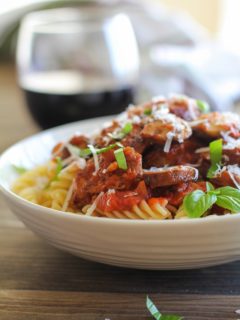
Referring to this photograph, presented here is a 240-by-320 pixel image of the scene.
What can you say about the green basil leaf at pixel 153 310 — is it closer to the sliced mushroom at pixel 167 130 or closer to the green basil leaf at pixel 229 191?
the green basil leaf at pixel 229 191

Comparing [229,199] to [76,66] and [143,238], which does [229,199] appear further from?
[76,66]

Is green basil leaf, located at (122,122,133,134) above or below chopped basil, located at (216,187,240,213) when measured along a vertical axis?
Answer: above

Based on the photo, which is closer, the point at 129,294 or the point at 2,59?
the point at 129,294

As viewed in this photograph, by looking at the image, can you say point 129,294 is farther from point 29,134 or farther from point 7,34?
point 7,34

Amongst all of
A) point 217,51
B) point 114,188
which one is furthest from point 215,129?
point 217,51

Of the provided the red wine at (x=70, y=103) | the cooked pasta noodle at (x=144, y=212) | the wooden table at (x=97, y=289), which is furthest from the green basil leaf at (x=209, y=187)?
the red wine at (x=70, y=103)

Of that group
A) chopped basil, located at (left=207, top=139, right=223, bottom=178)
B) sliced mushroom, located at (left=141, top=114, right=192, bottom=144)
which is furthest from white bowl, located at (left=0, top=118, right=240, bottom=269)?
sliced mushroom, located at (left=141, top=114, right=192, bottom=144)

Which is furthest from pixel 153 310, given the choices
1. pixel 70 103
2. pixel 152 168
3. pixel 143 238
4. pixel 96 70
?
pixel 96 70

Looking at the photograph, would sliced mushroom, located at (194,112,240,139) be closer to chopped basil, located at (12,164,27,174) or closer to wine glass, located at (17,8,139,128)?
chopped basil, located at (12,164,27,174)
